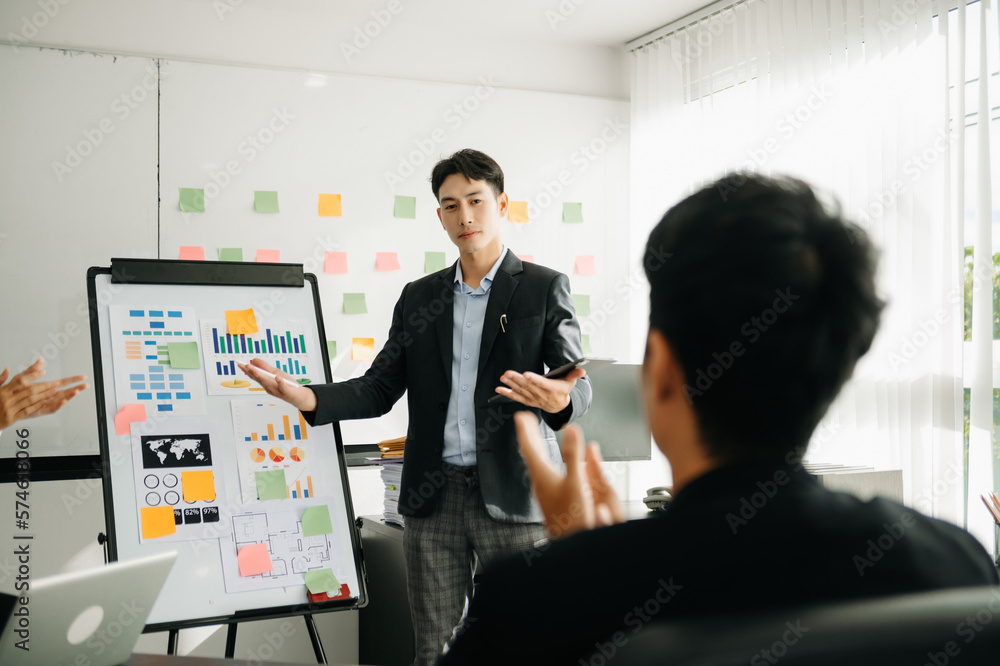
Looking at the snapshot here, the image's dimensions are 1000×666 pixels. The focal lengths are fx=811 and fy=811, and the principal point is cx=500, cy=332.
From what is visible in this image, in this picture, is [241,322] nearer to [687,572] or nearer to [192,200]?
[192,200]

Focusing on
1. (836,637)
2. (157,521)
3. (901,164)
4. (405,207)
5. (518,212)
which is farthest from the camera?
(518,212)

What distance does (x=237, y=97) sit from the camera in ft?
10.7

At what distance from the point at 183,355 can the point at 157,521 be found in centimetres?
45

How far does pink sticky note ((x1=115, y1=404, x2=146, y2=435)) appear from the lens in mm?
2057

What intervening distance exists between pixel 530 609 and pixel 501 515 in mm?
1613

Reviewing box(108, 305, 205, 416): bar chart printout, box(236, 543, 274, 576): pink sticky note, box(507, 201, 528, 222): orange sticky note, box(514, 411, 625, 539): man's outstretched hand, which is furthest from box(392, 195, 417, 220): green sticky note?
box(514, 411, 625, 539): man's outstretched hand

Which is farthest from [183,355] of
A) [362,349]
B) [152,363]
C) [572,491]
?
[572,491]

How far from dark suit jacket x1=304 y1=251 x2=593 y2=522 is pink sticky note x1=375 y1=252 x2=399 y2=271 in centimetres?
117

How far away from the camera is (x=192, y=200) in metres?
3.16

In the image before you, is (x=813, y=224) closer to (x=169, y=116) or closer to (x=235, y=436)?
(x=235, y=436)

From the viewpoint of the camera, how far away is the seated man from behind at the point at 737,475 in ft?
1.63

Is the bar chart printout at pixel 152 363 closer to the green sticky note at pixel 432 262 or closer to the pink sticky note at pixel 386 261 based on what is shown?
the pink sticky note at pixel 386 261

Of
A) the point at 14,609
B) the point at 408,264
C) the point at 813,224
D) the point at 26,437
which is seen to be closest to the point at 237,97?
the point at 408,264

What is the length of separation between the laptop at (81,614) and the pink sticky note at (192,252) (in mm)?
2314
